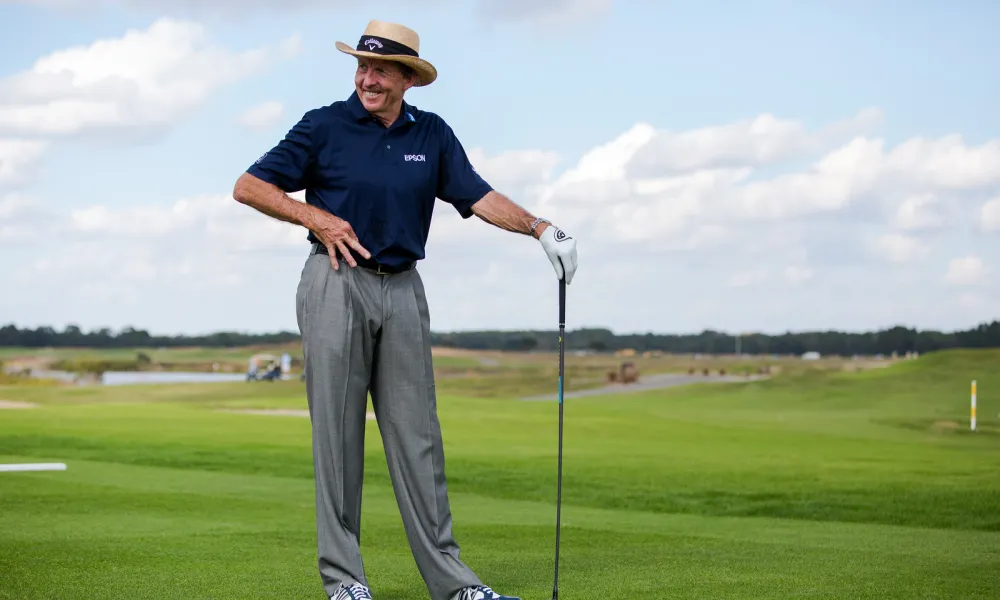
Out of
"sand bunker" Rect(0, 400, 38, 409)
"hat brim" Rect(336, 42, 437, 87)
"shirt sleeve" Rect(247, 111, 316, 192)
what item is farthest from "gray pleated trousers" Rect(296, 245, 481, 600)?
"sand bunker" Rect(0, 400, 38, 409)

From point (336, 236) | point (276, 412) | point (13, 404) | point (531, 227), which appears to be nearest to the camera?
point (336, 236)

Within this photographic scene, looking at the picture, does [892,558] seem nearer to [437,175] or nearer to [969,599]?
[969,599]

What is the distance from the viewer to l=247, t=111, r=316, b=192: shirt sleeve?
4.79 m

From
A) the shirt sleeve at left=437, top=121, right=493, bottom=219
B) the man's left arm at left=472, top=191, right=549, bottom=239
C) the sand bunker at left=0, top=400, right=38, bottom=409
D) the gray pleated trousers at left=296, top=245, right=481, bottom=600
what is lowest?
the sand bunker at left=0, top=400, right=38, bottom=409

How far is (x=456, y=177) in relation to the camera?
4.99 meters

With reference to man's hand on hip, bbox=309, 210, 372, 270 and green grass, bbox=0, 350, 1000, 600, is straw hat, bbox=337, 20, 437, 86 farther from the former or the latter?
green grass, bbox=0, 350, 1000, 600

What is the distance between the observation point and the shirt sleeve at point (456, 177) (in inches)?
196

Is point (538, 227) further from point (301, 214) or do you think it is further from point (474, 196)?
point (301, 214)

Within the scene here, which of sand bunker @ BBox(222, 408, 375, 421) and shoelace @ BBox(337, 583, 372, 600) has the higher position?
shoelace @ BBox(337, 583, 372, 600)

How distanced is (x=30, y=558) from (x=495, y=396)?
22.2 metres

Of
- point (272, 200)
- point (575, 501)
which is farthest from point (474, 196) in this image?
point (575, 501)

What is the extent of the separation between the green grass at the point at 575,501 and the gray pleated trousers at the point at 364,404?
58 cm

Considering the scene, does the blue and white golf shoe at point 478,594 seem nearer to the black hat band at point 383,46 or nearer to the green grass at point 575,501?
the green grass at point 575,501

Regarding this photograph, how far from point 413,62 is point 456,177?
500 mm
